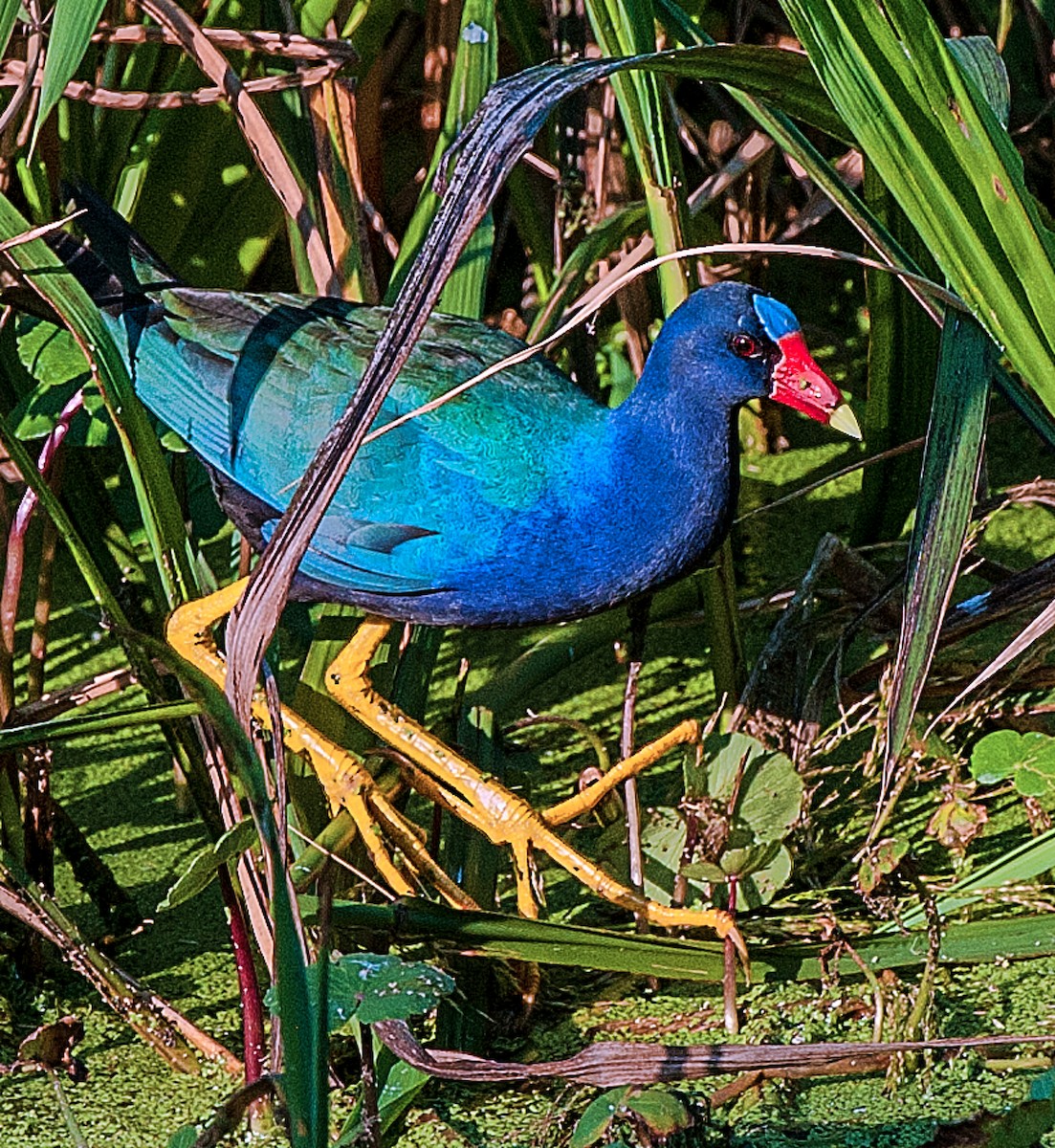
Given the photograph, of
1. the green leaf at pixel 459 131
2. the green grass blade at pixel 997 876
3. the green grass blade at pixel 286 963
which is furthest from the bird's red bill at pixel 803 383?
the green grass blade at pixel 286 963

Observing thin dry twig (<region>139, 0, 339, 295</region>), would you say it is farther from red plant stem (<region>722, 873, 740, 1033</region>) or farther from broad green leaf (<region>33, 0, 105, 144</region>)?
red plant stem (<region>722, 873, 740, 1033</region>)

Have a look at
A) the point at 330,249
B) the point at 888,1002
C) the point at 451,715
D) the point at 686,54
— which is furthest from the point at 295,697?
the point at 686,54

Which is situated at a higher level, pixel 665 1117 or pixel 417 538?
pixel 417 538

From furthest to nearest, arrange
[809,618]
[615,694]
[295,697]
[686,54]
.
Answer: [615,694] → [809,618] → [295,697] → [686,54]

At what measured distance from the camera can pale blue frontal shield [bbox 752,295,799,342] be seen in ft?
4.97

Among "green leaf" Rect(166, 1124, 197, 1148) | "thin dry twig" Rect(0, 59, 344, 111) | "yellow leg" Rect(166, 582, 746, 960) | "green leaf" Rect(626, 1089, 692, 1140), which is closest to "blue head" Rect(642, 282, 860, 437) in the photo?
"yellow leg" Rect(166, 582, 746, 960)

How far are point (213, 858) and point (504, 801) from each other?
410 millimetres

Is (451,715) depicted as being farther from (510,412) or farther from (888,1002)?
(888,1002)

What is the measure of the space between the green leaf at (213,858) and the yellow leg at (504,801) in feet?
1.15

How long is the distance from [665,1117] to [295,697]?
0.65 metres

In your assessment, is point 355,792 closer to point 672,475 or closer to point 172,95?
point 672,475

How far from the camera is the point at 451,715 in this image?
5.37 feet

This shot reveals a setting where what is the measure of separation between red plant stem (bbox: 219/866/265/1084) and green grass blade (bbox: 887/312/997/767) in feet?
2.01

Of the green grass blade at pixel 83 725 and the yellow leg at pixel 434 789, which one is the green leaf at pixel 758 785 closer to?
the yellow leg at pixel 434 789
